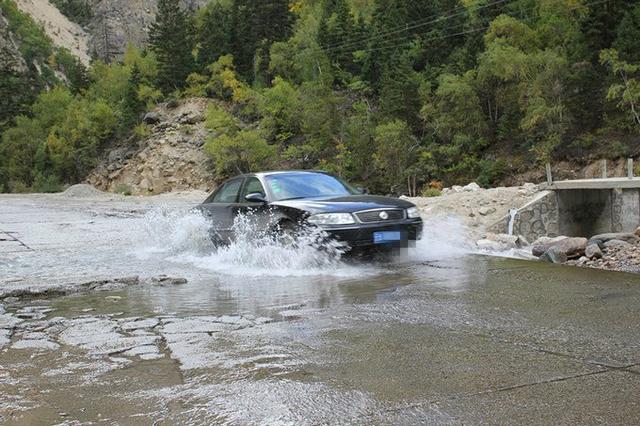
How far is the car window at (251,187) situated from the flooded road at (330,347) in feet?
5.59

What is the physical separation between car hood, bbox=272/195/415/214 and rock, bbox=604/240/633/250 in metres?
3.50

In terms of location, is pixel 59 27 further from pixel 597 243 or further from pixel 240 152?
pixel 597 243

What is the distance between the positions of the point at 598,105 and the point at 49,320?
35936 mm

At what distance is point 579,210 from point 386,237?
9346 millimetres

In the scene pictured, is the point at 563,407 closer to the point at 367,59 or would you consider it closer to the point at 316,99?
the point at 316,99

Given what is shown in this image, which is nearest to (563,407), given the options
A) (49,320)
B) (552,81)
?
(49,320)

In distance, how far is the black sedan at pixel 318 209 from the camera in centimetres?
785

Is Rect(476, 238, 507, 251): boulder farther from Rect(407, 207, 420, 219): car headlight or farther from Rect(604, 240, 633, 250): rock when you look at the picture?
Rect(407, 207, 420, 219): car headlight

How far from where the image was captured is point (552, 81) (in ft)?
114

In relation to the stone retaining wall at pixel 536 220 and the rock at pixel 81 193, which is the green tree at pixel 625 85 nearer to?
the stone retaining wall at pixel 536 220

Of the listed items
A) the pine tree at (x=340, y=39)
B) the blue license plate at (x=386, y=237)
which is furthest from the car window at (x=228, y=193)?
the pine tree at (x=340, y=39)

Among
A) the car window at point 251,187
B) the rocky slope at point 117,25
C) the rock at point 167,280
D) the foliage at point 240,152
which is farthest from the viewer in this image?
the rocky slope at point 117,25

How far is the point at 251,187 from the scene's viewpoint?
30.9ft

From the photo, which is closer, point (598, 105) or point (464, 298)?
point (464, 298)
